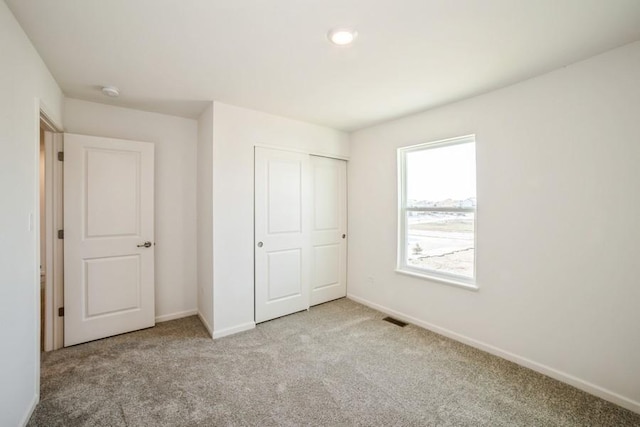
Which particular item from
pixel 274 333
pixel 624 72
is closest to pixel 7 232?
pixel 274 333

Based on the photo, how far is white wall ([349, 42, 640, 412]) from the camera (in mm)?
1904

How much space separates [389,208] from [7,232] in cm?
330

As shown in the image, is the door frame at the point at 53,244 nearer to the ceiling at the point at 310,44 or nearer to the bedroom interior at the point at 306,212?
the bedroom interior at the point at 306,212

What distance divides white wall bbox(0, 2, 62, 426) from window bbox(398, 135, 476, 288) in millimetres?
3293

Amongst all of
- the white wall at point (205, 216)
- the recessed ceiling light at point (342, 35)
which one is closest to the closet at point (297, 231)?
the white wall at point (205, 216)

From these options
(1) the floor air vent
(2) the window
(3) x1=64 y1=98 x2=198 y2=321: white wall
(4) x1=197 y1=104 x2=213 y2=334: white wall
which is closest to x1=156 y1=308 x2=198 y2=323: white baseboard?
(3) x1=64 y1=98 x2=198 y2=321: white wall

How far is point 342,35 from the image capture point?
1.75 m

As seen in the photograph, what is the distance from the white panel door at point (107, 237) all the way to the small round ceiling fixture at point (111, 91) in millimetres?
500

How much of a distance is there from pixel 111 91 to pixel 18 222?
147 centimetres

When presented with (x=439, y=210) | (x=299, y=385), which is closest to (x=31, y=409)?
(x=299, y=385)

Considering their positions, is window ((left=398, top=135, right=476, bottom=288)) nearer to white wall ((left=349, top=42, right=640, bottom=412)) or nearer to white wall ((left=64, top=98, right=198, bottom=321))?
white wall ((left=349, top=42, right=640, bottom=412))

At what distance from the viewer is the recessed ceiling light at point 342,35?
171 centimetres

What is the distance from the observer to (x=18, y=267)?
1666 millimetres

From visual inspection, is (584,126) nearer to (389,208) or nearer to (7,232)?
(389,208)
